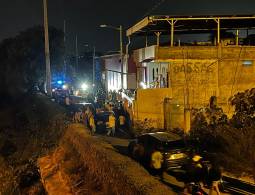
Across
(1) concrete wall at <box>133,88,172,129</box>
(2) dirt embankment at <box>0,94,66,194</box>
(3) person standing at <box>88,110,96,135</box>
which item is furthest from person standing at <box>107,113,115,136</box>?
(2) dirt embankment at <box>0,94,66,194</box>

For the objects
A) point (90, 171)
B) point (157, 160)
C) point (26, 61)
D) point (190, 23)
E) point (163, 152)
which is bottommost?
point (90, 171)

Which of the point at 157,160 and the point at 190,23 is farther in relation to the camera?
the point at 190,23

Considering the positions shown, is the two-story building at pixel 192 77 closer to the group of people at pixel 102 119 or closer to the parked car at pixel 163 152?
the group of people at pixel 102 119

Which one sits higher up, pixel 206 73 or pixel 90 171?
pixel 206 73

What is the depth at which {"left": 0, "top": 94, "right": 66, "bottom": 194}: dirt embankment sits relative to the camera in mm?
20047

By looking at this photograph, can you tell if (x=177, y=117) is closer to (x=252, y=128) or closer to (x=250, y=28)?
(x=252, y=128)

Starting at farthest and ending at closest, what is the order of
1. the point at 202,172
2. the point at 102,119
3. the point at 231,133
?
1. the point at 102,119
2. the point at 231,133
3. the point at 202,172

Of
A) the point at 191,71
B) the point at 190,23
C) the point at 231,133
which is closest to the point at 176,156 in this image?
the point at 231,133

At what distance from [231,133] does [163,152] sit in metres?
4.93

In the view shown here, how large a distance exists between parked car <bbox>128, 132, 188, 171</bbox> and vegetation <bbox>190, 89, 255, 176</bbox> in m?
2.22

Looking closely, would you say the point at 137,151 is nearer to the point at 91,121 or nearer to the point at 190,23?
the point at 91,121

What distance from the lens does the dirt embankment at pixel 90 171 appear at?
11.1 metres

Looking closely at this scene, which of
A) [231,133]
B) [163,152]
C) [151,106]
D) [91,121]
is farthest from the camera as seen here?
[151,106]

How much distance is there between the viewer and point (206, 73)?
27.3 meters
